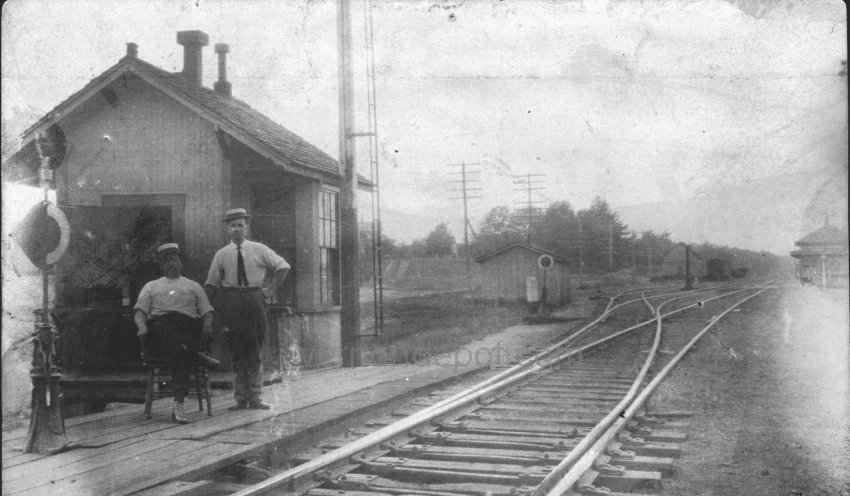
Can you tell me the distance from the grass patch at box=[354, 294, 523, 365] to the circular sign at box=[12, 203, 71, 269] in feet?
23.3

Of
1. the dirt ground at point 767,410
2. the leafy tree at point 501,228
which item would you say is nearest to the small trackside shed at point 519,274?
the dirt ground at point 767,410

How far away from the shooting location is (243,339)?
20.4 feet

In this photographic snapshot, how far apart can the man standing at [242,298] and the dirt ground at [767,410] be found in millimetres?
3698

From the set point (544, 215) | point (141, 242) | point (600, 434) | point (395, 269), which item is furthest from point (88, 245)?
point (395, 269)

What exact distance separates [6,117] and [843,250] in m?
6.11

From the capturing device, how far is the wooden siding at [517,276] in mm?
20016

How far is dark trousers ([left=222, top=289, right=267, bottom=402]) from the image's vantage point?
620 centimetres

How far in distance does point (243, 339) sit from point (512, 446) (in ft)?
8.63

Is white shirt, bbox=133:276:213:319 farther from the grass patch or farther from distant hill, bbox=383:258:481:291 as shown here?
distant hill, bbox=383:258:481:291

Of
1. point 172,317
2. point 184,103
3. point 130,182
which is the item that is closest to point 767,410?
point 172,317

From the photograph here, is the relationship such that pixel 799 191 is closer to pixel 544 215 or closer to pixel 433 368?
pixel 433 368

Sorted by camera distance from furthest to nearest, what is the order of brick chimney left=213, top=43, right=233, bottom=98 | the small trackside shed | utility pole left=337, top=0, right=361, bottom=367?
1. the small trackside shed
2. brick chimney left=213, top=43, right=233, bottom=98
3. utility pole left=337, top=0, right=361, bottom=367

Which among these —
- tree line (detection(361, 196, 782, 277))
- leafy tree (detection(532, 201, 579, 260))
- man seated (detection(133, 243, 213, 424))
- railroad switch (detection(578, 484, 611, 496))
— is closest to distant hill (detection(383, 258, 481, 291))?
tree line (detection(361, 196, 782, 277))

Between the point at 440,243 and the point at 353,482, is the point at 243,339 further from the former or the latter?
the point at 440,243
